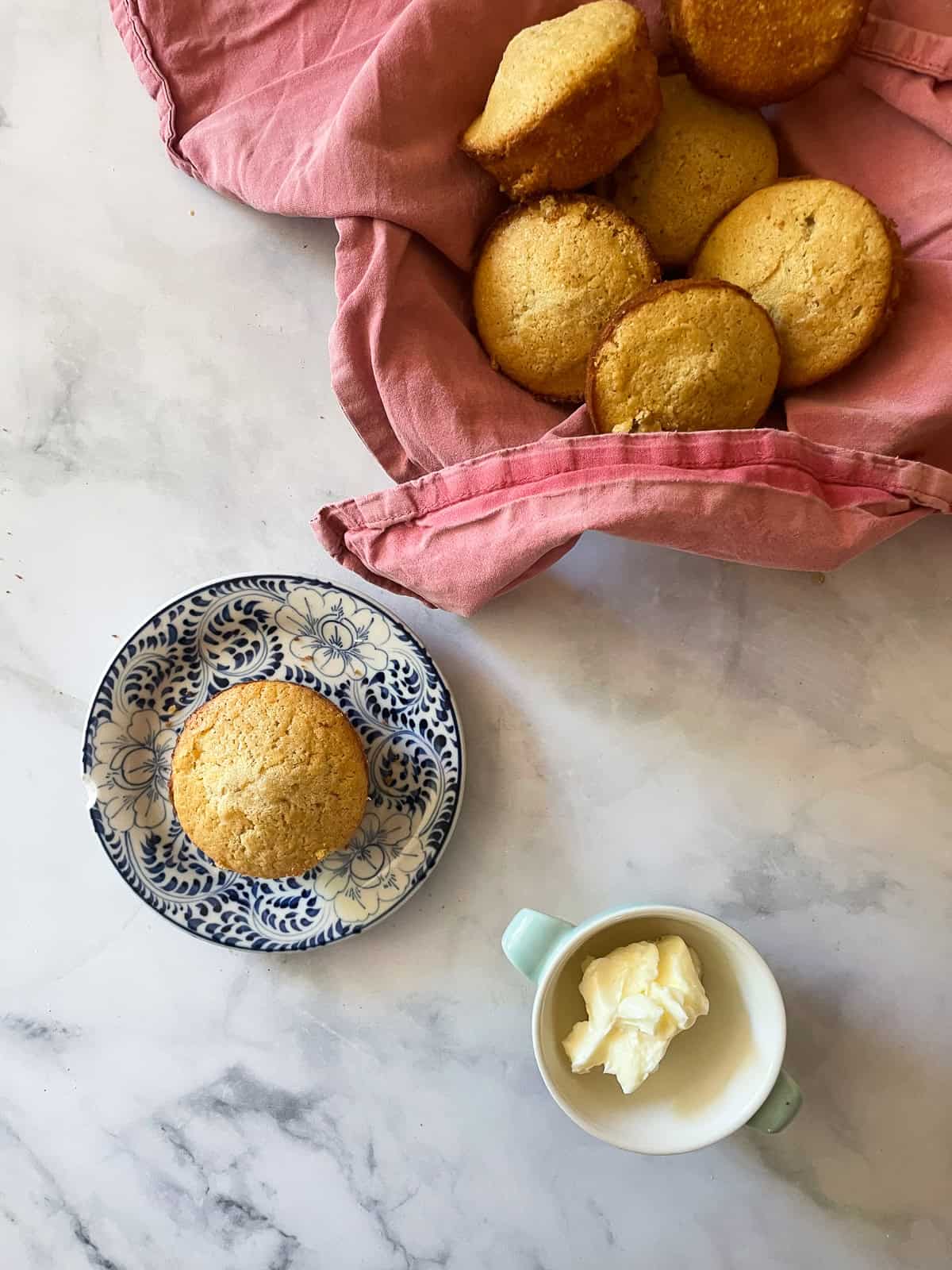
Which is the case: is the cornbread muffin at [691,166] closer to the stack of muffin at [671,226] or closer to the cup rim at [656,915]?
the stack of muffin at [671,226]

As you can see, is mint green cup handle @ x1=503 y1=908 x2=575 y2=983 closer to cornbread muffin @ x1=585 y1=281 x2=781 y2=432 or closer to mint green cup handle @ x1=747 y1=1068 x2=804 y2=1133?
mint green cup handle @ x1=747 y1=1068 x2=804 y2=1133

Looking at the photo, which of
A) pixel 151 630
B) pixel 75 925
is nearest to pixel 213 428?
pixel 151 630

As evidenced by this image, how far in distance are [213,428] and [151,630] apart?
0.66ft

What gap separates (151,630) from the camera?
2.83 ft

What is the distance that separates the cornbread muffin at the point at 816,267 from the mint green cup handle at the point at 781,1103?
22.1 inches

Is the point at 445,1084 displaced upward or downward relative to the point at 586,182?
downward

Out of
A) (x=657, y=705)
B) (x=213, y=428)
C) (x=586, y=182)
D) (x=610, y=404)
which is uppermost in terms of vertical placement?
(x=586, y=182)

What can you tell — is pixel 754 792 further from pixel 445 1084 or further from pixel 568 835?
pixel 445 1084

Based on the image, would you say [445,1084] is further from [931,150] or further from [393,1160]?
[931,150]

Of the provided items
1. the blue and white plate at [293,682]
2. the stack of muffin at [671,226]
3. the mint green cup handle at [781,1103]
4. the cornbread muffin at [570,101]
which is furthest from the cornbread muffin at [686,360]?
the mint green cup handle at [781,1103]

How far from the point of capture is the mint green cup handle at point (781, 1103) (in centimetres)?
77

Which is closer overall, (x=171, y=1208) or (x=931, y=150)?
(x=931, y=150)

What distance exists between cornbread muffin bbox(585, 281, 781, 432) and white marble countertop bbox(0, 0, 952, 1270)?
17 cm

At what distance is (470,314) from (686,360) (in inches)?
8.4
